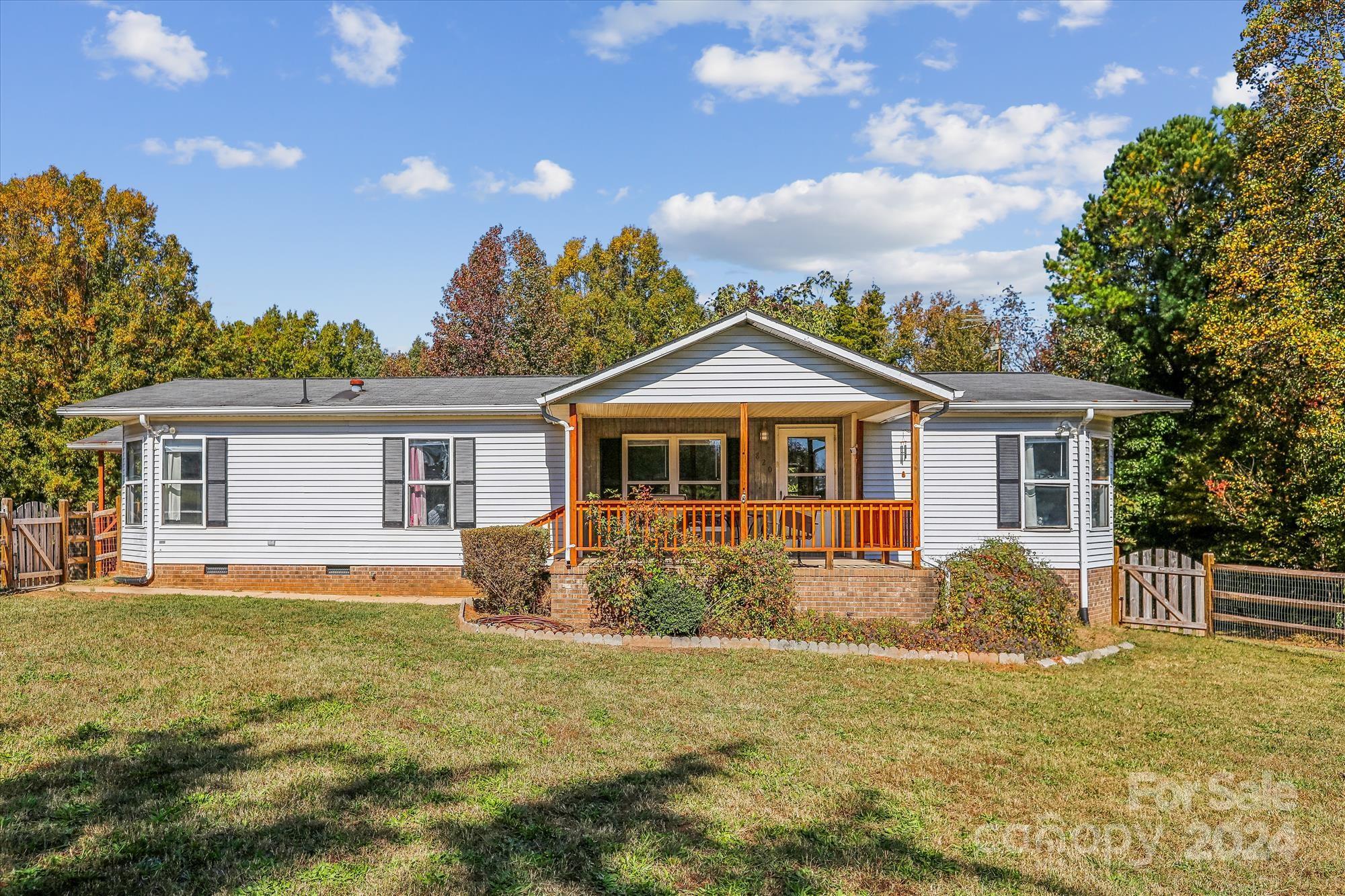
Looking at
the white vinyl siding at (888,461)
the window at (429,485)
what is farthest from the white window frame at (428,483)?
the white vinyl siding at (888,461)

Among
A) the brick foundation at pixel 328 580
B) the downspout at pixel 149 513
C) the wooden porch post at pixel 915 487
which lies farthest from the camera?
the downspout at pixel 149 513

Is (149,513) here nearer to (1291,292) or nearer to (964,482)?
(964,482)

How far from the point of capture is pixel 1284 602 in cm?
1105

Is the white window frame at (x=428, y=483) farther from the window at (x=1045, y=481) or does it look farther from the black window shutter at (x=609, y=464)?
the window at (x=1045, y=481)

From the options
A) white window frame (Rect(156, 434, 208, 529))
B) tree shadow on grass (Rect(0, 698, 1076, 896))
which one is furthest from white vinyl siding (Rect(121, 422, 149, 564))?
tree shadow on grass (Rect(0, 698, 1076, 896))

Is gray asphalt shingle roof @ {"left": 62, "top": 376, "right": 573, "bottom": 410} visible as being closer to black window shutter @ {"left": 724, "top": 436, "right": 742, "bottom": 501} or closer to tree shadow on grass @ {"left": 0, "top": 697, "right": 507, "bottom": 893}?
black window shutter @ {"left": 724, "top": 436, "right": 742, "bottom": 501}

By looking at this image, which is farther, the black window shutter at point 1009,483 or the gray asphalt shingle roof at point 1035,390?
the black window shutter at point 1009,483

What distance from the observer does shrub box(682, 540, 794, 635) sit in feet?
32.9

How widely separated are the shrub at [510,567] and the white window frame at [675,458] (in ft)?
10.0

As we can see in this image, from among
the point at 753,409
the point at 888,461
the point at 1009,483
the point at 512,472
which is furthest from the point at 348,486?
the point at 1009,483

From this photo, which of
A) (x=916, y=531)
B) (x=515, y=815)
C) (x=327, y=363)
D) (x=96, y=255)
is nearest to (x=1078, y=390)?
(x=916, y=531)

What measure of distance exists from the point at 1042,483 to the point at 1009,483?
1.68 feet

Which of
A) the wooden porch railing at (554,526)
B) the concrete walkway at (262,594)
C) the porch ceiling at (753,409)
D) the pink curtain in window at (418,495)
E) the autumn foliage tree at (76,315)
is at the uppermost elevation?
the autumn foliage tree at (76,315)

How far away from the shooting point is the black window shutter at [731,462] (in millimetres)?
14188
